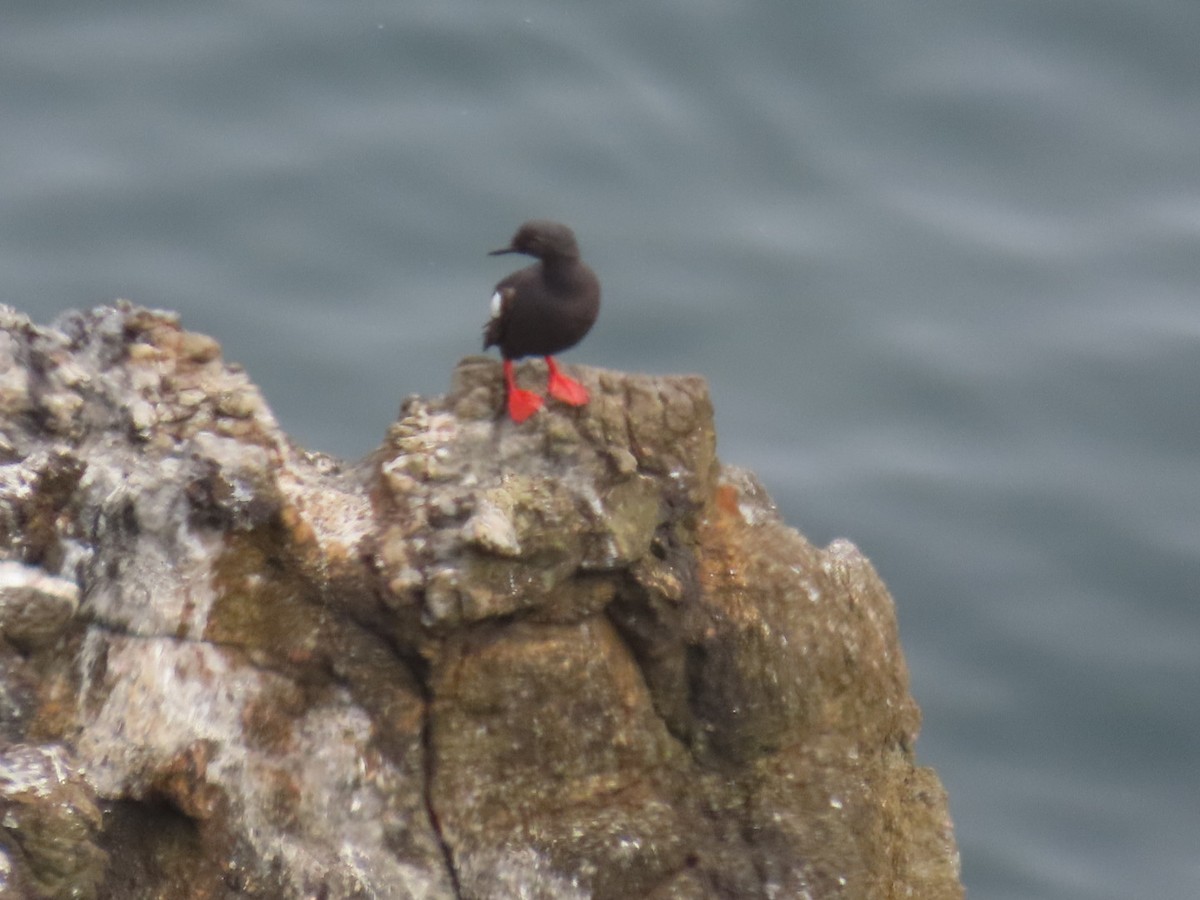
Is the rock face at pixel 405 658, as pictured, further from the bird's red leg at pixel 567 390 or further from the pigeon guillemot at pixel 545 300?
the pigeon guillemot at pixel 545 300

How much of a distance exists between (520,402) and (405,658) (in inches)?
42.8

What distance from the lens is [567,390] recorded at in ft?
21.3

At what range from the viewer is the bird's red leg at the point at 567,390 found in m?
6.43

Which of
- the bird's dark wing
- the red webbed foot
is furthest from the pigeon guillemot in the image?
the red webbed foot

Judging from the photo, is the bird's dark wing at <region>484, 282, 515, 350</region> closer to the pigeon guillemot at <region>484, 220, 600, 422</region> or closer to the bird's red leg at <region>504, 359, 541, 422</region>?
the pigeon guillemot at <region>484, 220, 600, 422</region>

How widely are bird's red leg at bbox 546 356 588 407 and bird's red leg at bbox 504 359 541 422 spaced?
3.3 inches

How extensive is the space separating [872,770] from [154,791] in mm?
2697

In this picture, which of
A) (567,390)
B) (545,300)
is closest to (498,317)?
(545,300)

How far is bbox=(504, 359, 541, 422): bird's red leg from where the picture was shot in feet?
20.8

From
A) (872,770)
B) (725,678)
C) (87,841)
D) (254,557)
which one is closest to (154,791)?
(87,841)

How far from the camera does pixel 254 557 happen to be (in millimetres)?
5801

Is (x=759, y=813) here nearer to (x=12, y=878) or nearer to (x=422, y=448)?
(x=422, y=448)

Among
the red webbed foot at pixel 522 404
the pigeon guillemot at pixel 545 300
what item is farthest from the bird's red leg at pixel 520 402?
the pigeon guillemot at pixel 545 300

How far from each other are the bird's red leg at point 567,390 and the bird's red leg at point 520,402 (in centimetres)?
8
